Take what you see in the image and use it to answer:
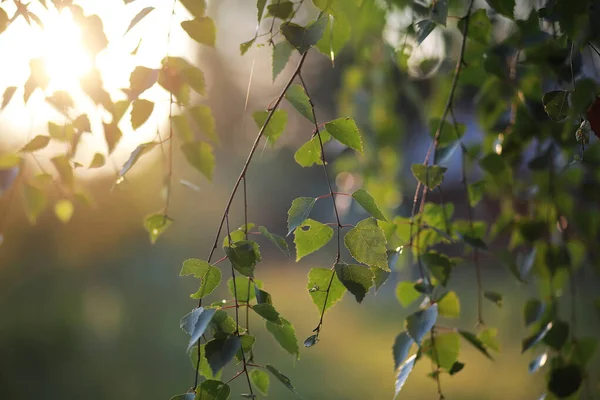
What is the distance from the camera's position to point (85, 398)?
2.51 m

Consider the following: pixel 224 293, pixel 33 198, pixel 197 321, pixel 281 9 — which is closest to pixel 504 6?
pixel 281 9

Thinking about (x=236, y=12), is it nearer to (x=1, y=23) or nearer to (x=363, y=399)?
(x=363, y=399)

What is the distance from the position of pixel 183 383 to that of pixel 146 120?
2.35 m

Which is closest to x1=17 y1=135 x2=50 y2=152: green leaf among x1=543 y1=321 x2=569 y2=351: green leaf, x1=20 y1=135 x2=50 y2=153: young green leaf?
x1=20 y1=135 x2=50 y2=153: young green leaf

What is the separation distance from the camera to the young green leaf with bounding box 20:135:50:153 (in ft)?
2.18

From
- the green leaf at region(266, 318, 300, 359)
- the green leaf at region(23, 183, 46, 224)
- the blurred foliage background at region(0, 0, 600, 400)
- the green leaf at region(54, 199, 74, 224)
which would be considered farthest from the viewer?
the blurred foliage background at region(0, 0, 600, 400)

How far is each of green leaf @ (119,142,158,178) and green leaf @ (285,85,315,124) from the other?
0.51 ft

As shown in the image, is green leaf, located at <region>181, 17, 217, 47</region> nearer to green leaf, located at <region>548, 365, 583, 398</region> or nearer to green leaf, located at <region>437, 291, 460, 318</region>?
green leaf, located at <region>437, 291, 460, 318</region>

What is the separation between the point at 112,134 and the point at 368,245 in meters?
0.30

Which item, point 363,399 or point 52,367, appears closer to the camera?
point 363,399

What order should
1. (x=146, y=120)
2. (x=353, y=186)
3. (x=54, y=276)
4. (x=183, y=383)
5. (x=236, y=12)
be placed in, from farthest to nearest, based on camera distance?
(x=54, y=276)
(x=236, y=12)
(x=183, y=383)
(x=353, y=186)
(x=146, y=120)

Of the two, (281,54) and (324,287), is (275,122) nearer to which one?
(281,54)

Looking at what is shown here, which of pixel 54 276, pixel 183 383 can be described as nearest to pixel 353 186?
pixel 183 383

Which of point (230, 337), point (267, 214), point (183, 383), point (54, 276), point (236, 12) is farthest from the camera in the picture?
point (267, 214)
